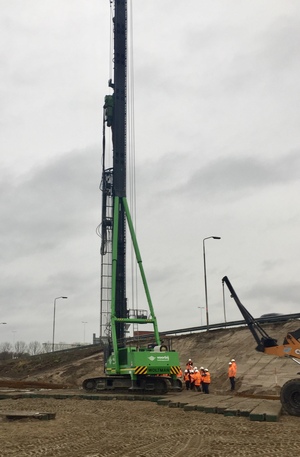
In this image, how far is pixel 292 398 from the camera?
15.3m

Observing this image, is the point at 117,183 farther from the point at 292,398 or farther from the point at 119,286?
the point at 292,398

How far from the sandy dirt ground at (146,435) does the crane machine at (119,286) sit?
6367 mm

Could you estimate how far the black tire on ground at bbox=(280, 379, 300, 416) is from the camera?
15148 millimetres

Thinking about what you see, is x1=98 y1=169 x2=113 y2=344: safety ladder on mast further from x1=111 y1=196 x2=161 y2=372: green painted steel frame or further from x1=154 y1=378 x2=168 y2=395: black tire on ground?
x1=154 y1=378 x2=168 y2=395: black tire on ground

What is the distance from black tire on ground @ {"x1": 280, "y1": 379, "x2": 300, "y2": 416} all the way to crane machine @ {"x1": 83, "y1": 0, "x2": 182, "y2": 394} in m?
9.03

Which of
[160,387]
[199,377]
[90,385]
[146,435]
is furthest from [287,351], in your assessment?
[90,385]

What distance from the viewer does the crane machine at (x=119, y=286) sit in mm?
23688

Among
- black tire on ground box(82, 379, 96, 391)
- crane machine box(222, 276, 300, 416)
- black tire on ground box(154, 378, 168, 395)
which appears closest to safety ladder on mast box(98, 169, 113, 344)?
black tire on ground box(82, 379, 96, 391)

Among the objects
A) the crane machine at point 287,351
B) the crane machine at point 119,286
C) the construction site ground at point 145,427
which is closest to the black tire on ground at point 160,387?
the crane machine at point 119,286

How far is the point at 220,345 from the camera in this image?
3666cm

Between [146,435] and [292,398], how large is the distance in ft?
18.5

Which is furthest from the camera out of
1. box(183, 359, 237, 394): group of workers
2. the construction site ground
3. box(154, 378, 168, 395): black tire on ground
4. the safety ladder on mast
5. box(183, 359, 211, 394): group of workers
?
the safety ladder on mast

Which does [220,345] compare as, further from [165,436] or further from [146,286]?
[165,436]

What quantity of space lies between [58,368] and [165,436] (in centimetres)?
3355
